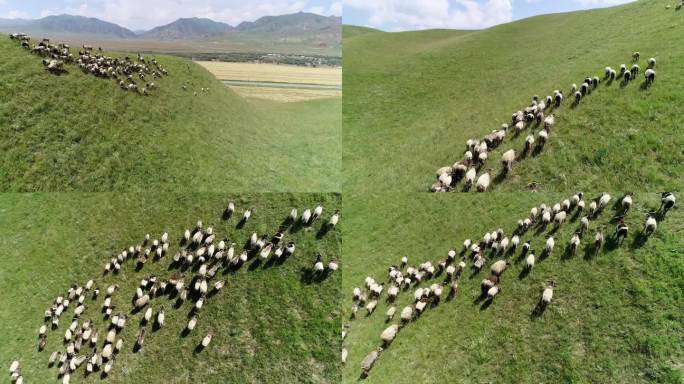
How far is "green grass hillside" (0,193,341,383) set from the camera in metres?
16.3

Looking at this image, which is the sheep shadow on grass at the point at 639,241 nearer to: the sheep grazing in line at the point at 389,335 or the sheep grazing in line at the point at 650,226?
the sheep grazing in line at the point at 650,226

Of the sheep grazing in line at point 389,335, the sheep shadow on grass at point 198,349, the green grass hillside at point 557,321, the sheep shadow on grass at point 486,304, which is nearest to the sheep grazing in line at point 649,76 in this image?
the green grass hillside at point 557,321

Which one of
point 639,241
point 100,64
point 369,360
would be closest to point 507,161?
point 639,241

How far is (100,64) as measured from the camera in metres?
31.6

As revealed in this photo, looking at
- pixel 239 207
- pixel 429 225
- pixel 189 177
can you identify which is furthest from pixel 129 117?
pixel 429 225

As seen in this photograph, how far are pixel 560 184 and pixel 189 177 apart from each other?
2260 cm

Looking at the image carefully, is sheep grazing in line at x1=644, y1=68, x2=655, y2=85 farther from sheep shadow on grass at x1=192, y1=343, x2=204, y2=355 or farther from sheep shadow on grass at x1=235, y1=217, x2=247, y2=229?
sheep shadow on grass at x1=192, y1=343, x2=204, y2=355

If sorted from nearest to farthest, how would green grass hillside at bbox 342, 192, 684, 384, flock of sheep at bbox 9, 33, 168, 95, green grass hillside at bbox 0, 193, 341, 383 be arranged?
green grass hillside at bbox 342, 192, 684, 384, green grass hillside at bbox 0, 193, 341, 383, flock of sheep at bbox 9, 33, 168, 95

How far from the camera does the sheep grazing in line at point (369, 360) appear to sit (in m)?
15.5

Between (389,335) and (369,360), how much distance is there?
1.39 metres

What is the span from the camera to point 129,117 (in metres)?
27.8

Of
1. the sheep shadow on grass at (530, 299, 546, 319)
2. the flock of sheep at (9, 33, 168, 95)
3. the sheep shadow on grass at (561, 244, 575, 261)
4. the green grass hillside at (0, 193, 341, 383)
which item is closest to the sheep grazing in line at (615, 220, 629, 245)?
the sheep shadow on grass at (561, 244, 575, 261)

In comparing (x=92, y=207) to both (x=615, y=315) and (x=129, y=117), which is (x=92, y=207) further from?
(x=615, y=315)

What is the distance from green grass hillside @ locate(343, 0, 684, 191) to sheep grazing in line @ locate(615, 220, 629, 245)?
3287 millimetres
